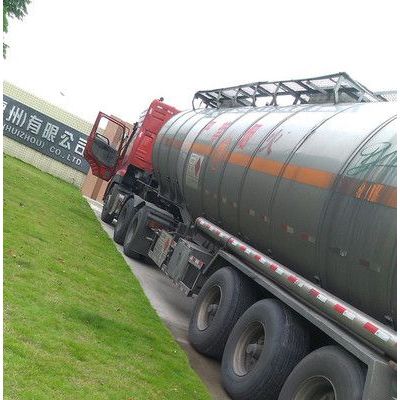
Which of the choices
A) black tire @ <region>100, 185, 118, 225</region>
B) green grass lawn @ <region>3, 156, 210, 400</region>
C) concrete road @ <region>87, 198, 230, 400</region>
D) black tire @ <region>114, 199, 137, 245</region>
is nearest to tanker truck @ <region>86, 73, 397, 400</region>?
concrete road @ <region>87, 198, 230, 400</region>

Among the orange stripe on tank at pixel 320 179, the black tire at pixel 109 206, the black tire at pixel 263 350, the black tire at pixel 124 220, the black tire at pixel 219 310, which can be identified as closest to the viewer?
the orange stripe on tank at pixel 320 179

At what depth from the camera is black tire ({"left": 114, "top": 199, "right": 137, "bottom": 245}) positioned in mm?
15594

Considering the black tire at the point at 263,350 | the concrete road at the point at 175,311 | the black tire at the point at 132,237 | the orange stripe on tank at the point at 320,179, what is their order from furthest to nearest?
the black tire at the point at 132,237, the concrete road at the point at 175,311, the black tire at the point at 263,350, the orange stripe on tank at the point at 320,179

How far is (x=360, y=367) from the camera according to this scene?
532 centimetres

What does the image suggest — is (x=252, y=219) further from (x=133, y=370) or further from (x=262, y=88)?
(x=262, y=88)

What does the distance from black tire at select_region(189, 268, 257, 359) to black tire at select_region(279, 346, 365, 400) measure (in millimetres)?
2045

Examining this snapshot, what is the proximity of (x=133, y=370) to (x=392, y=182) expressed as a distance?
11.2 feet

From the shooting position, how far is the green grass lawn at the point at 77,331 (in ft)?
17.7

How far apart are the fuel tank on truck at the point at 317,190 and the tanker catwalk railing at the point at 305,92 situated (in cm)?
37

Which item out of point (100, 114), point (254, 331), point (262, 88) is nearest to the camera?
point (254, 331)

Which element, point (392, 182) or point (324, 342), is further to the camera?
point (324, 342)

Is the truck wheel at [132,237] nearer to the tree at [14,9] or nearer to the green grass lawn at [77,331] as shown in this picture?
the green grass lawn at [77,331]

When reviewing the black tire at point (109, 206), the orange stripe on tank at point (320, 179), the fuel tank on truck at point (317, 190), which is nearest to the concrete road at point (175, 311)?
the fuel tank on truck at point (317, 190)

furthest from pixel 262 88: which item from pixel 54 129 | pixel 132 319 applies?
pixel 54 129
